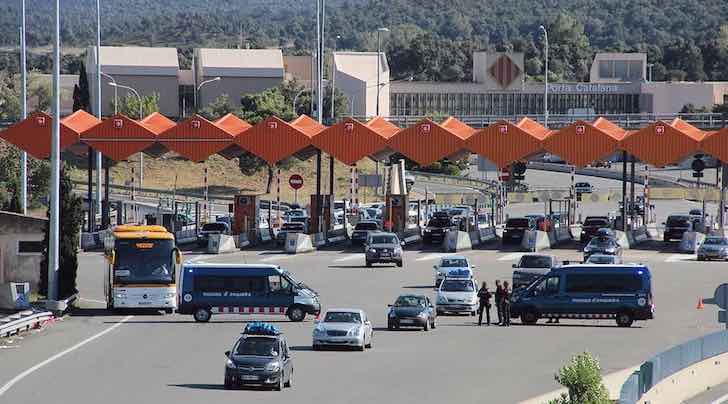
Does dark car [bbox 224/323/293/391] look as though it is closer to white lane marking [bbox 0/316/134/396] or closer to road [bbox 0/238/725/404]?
road [bbox 0/238/725/404]

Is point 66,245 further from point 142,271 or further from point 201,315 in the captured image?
point 201,315

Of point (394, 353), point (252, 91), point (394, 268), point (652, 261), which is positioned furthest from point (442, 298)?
point (252, 91)

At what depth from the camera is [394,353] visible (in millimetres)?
39781

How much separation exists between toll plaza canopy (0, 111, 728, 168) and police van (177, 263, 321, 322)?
29.2 metres

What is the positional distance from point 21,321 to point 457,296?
14.0 m

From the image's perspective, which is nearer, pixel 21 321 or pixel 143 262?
pixel 21 321

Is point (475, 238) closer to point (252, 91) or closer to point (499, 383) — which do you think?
point (499, 383)

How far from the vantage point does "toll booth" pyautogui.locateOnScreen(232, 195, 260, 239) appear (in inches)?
3054

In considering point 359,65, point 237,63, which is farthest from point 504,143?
point 359,65

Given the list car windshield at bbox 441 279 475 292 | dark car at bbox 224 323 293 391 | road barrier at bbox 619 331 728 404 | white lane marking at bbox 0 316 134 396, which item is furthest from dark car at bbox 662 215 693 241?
dark car at bbox 224 323 293 391

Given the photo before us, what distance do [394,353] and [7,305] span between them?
1498 cm

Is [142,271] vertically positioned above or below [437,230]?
below

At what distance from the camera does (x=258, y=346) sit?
3222 centimetres

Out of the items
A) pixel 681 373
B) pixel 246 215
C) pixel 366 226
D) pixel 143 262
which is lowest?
pixel 681 373
